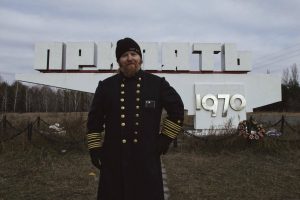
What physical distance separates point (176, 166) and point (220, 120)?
4469mm

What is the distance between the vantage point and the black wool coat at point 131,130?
275 centimetres

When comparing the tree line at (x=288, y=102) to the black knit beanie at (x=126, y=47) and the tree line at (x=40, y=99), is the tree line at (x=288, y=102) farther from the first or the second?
the black knit beanie at (x=126, y=47)

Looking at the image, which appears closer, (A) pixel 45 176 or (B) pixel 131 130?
(B) pixel 131 130

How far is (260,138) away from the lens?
9789 mm

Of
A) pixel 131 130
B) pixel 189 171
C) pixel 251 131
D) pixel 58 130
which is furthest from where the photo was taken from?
pixel 58 130

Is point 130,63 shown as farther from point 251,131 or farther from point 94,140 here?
point 251,131

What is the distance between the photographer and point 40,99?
64.8 m

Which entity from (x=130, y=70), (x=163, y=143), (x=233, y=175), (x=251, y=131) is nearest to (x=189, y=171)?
(x=233, y=175)

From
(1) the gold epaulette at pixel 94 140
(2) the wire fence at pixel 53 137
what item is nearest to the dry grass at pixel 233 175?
(2) the wire fence at pixel 53 137

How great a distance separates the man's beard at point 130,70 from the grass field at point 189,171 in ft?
10.1

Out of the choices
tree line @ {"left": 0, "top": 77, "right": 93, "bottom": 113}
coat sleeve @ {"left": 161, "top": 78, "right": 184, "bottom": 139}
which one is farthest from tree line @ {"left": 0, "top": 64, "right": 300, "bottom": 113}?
coat sleeve @ {"left": 161, "top": 78, "right": 184, "bottom": 139}

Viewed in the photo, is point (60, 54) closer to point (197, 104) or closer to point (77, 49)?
point (77, 49)

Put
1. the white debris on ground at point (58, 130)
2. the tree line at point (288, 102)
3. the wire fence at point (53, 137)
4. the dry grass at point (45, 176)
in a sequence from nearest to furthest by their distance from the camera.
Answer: the dry grass at point (45, 176)
the wire fence at point (53, 137)
the white debris on ground at point (58, 130)
the tree line at point (288, 102)

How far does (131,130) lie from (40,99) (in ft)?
213
